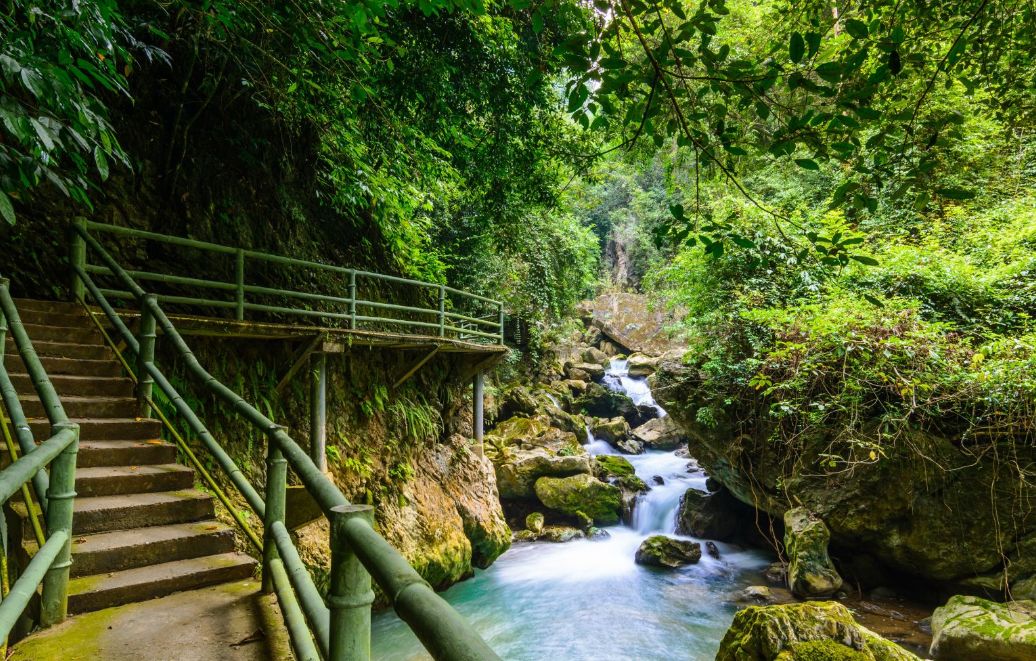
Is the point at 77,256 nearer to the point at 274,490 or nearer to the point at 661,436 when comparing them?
the point at 274,490

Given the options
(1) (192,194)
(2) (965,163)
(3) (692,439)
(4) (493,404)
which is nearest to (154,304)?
(1) (192,194)

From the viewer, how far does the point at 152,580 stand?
2.67 meters

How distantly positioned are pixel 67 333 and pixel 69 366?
1.70 ft

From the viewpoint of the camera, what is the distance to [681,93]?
2.73m

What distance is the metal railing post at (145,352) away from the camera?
4.04 metres

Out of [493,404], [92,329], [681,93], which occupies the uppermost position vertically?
[681,93]

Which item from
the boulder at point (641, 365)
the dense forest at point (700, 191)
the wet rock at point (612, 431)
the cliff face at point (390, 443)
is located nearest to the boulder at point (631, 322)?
the boulder at point (641, 365)

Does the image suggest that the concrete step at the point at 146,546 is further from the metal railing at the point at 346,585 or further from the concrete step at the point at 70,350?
the concrete step at the point at 70,350

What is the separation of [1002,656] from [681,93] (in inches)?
274

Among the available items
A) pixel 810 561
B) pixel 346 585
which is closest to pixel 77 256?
pixel 346 585

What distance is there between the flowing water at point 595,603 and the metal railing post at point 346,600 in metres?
6.20

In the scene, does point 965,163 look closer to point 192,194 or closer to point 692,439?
point 692,439

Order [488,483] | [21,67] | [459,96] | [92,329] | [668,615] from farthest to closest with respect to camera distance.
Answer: [488,483] → [668,615] → [459,96] → [92,329] → [21,67]

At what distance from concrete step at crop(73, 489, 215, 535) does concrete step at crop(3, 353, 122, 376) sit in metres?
1.58
